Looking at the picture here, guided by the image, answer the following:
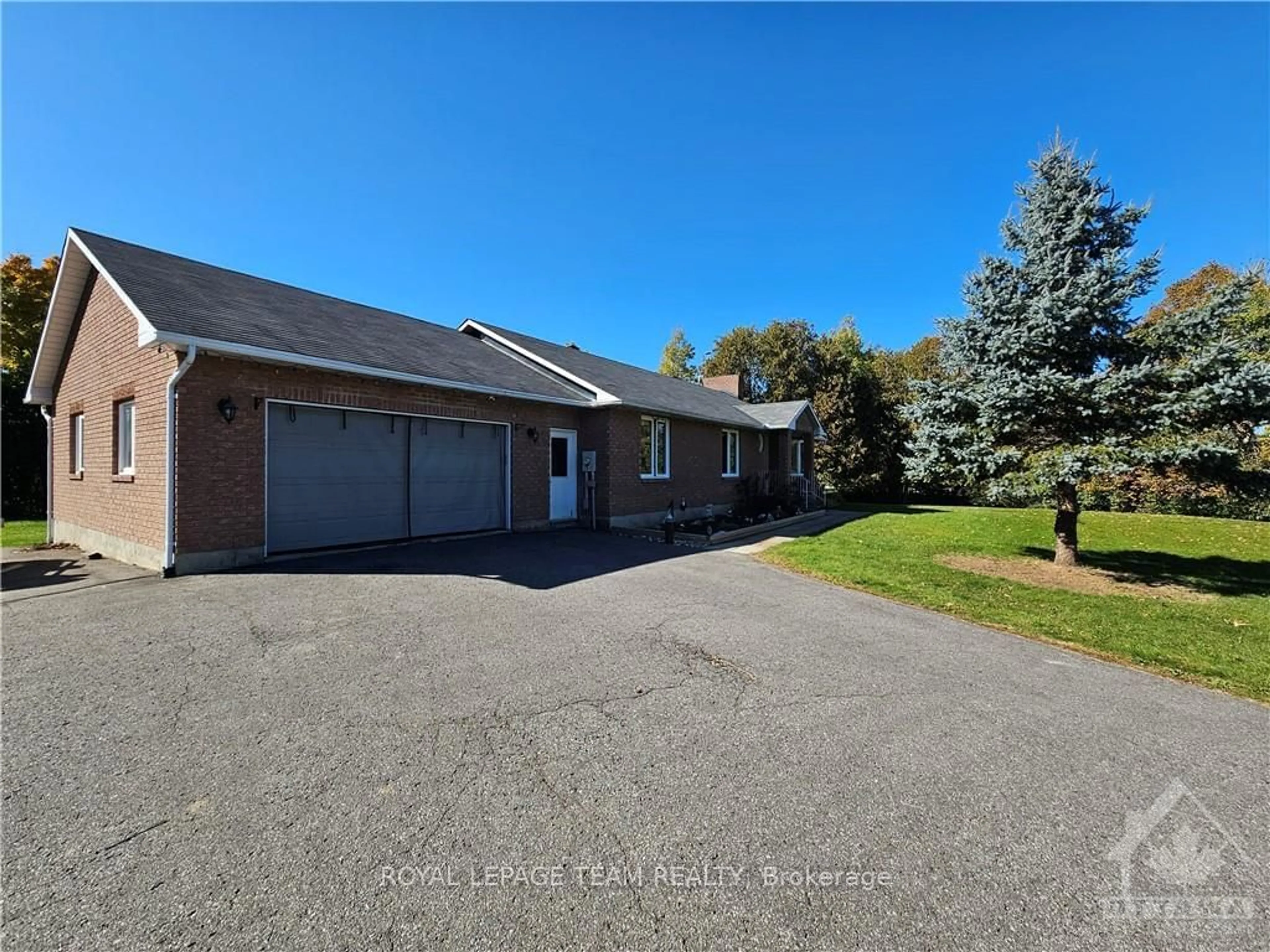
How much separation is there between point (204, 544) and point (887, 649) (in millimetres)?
8663

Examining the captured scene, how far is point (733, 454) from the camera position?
1880cm

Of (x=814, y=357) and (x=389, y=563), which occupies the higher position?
(x=814, y=357)

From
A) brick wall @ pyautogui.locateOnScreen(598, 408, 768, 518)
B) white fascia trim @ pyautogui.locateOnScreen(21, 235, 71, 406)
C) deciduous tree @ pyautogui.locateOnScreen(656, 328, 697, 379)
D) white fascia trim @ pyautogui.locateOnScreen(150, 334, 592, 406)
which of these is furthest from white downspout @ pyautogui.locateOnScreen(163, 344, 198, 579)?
deciduous tree @ pyautogui.locateOnScreen(656, 328, 697, 379)

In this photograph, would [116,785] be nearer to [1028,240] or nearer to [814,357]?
[1028,240]

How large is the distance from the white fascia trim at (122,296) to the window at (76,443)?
353 centimetres

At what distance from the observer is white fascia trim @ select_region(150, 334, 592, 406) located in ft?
23.3

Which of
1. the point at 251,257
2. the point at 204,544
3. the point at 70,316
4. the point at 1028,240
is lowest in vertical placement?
the point at 204,544

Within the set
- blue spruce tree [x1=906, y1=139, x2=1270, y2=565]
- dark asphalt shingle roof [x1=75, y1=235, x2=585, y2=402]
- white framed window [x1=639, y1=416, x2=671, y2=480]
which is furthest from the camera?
white framed window [x1=639, y1=416, x2=671, y2=480]

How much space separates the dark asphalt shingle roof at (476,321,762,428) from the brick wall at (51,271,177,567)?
825 cm

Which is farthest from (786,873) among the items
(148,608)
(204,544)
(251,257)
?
(251,257)

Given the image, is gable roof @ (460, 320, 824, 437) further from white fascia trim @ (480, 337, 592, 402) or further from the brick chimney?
the brick chimney

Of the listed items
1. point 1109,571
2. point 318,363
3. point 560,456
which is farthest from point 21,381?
point 1109,571

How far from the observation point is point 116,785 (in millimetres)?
2715

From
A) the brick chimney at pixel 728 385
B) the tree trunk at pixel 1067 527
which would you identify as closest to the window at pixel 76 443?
the tree trunk at pixel 1067 527
